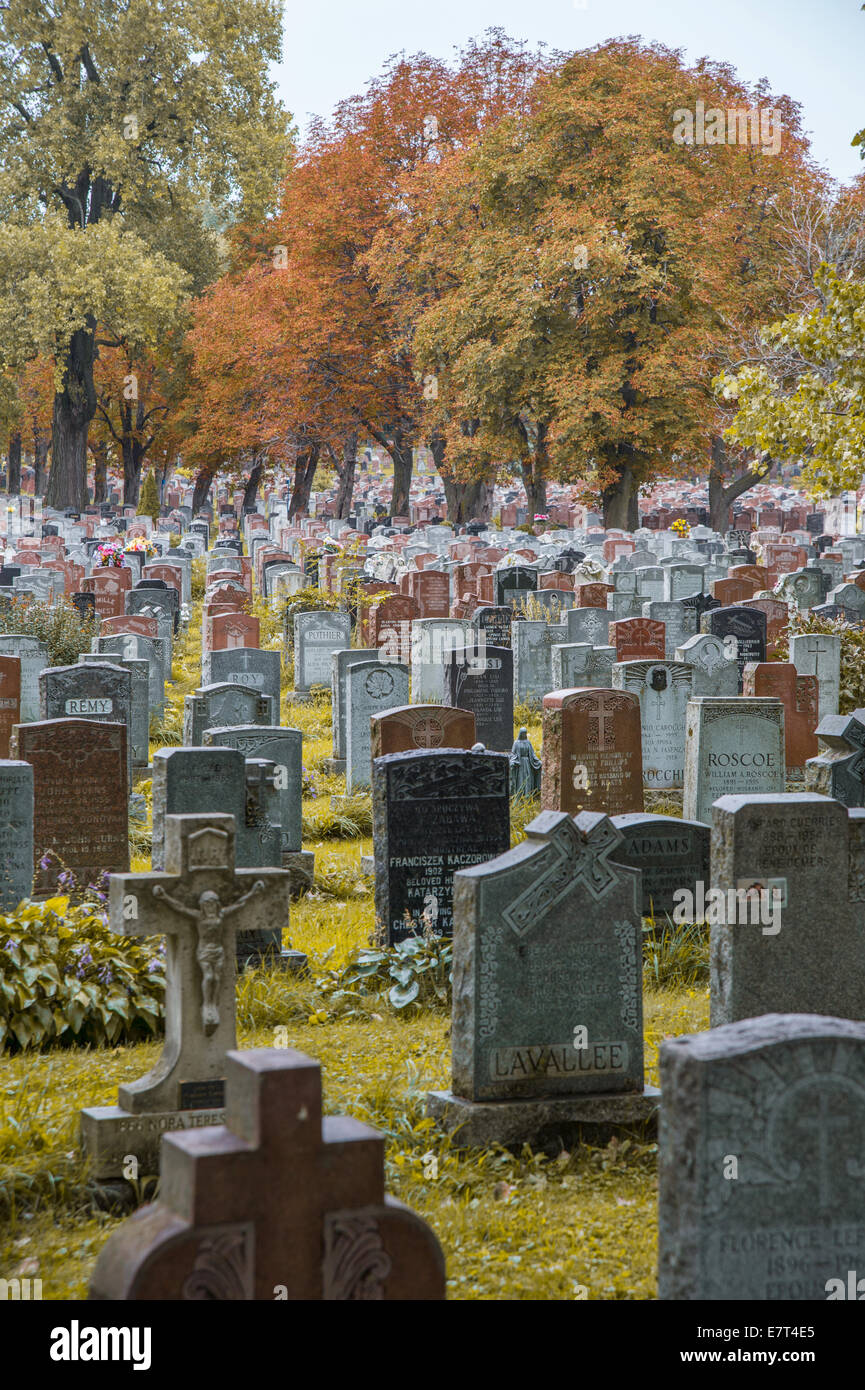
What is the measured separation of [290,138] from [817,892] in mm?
42168

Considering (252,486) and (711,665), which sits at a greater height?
(252,486)

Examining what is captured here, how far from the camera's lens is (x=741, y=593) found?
2109 cm

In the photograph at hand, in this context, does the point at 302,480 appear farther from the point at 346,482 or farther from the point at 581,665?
the point at 581,665

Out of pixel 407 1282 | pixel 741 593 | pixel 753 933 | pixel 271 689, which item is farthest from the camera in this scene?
pixel 741 593

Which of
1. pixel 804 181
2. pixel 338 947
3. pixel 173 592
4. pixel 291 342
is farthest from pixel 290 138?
pixel 338 947

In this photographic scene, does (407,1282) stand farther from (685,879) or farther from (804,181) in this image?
(804,181)

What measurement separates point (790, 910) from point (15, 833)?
4159mm

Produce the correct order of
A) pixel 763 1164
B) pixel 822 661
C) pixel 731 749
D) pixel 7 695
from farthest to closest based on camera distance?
pixel 822 661 < pixel 7 695 < pixel 731 749 < pixel 763 1164

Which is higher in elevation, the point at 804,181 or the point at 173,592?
the point at 804,181

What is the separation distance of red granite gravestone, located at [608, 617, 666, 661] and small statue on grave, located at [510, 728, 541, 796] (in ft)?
12.7

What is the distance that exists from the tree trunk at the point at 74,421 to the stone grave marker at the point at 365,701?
104ft

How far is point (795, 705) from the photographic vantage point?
522 inches

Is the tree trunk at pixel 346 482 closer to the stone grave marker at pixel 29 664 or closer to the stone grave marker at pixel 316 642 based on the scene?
the stone grave marker at pixel 316 642

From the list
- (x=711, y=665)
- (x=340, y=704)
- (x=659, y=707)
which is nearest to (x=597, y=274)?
(x=711, y=665)
